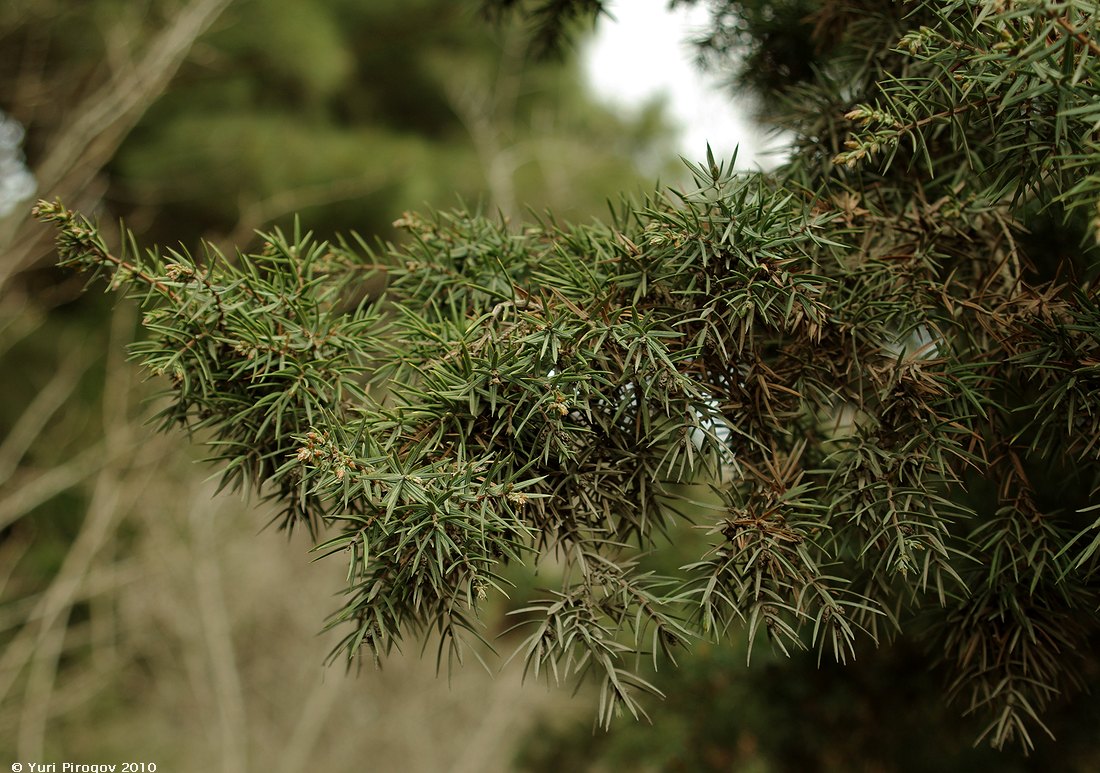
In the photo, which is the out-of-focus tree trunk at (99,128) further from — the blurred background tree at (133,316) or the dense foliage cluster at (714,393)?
the dense foliage cluster at (714,393)


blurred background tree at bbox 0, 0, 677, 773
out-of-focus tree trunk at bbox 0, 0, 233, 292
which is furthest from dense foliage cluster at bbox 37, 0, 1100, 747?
blurred background tree at bbox 0, 0, 677, 773

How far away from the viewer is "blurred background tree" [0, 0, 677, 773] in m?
3.13

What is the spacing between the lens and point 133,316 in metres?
3.40

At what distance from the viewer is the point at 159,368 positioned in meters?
0.93

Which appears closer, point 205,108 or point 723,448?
point 723,448

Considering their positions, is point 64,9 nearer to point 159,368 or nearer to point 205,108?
point 205,108

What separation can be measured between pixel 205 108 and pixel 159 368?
11.8 feet

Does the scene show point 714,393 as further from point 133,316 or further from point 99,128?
point 133,316

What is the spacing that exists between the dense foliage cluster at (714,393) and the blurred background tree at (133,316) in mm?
1914

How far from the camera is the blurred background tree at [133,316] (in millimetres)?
3129

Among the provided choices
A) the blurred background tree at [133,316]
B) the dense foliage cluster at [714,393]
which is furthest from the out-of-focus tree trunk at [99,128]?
the dense foliage cluster at [714,393]

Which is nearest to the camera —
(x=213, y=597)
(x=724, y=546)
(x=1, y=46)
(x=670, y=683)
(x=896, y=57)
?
(x=724, y=546)

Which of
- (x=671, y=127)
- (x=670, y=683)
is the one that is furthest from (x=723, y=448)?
(x=671, y=127)

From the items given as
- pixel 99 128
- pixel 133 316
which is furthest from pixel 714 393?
pixel 133 316
